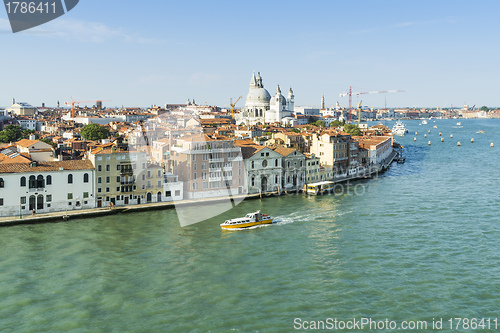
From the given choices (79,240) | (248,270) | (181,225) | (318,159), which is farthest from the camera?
(318,159)

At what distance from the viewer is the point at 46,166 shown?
21672 millimetres

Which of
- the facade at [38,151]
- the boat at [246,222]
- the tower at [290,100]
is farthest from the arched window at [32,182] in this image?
the tower at [290,100]

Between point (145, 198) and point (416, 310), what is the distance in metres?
15.8

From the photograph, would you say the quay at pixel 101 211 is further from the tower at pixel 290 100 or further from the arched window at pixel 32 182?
the tower at pixel 290 100

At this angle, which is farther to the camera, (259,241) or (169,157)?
(169,157)

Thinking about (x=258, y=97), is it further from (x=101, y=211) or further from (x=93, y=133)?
(x=101, y=211)

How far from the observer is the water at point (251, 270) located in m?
11.5

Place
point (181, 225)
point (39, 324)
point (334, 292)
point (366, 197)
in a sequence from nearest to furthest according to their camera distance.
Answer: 1. point (39, 324)
2. point (334, 292)
3. point (181, 225)
4. point (366, 197)

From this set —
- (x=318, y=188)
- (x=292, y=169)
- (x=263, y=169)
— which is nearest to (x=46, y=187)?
(x=263, y=169)

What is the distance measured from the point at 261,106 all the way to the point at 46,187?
3165 inches

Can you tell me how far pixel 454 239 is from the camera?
1773cm

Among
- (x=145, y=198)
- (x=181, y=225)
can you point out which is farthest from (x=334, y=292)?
(x=145, y=198)

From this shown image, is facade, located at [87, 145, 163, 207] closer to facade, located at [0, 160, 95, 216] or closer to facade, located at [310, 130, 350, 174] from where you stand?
facade, located at [0, 160, 95, 216]

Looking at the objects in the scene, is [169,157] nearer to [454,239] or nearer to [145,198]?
[145,198]
